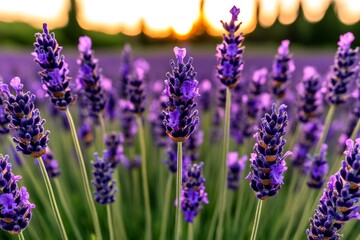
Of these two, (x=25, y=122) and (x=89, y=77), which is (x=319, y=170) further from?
(x=25, y=122)

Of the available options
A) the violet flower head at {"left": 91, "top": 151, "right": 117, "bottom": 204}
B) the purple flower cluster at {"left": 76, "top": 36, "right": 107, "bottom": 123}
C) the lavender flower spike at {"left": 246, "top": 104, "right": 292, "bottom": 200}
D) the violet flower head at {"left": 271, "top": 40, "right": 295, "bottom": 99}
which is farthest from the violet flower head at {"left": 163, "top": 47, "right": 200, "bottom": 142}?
the violet flower head at {"left": 271, "top": 40, "right": 295, "bottom": 99}

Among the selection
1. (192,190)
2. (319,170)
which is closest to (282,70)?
(319,170)

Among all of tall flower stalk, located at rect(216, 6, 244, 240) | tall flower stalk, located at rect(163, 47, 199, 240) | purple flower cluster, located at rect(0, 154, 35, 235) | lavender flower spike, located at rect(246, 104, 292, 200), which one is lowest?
purple flower cluster, located at rect(0, 154, 35, 235)

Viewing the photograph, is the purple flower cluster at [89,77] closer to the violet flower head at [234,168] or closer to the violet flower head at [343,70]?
the violet flower head at [234,168]

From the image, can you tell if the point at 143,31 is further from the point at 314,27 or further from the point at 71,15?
the point at 314,27

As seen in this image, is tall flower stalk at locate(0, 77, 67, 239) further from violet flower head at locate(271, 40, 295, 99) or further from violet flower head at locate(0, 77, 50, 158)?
violet flower head at locate(271, 40, 295, 99)

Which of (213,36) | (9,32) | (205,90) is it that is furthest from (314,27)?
(205,90)

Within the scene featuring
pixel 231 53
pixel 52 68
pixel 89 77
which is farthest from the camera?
pixel 89 77
